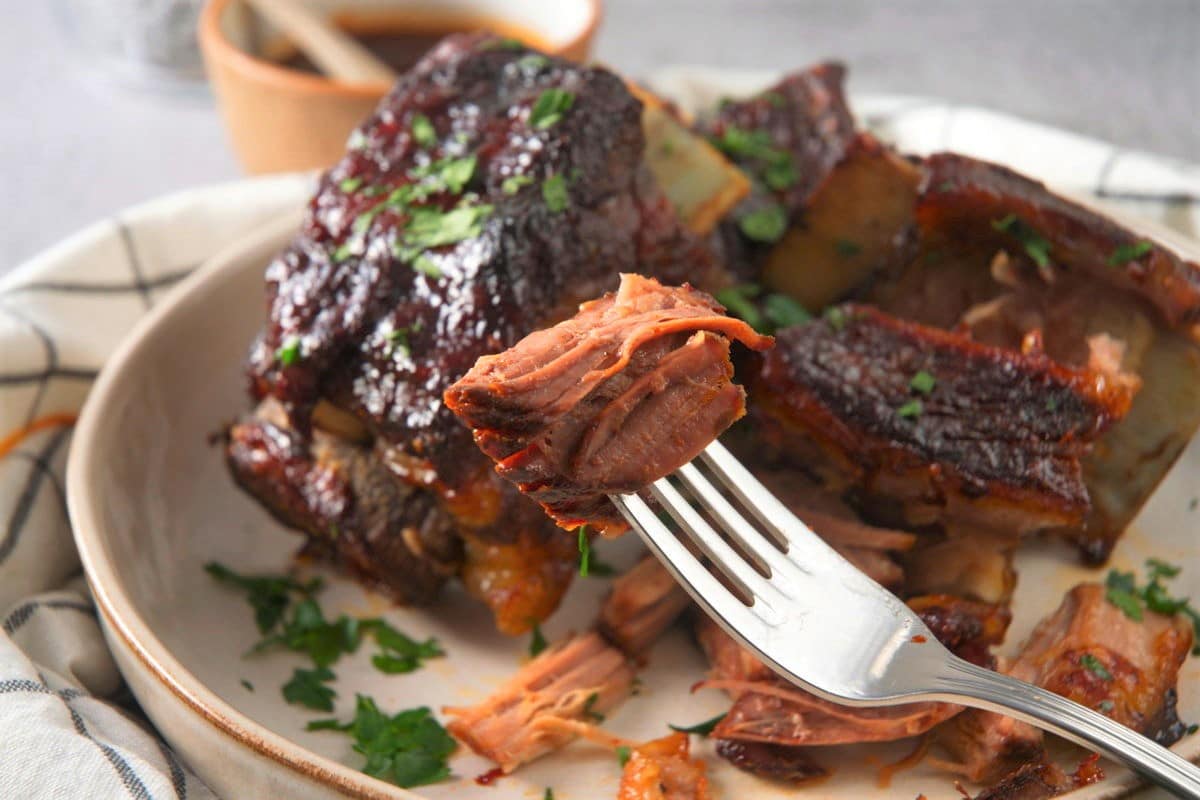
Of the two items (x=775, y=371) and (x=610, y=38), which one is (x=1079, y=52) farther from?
(x=775, y=371)

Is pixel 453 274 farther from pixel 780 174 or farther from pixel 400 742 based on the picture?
pixel 780 174

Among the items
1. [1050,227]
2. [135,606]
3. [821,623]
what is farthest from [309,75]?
[821,623]

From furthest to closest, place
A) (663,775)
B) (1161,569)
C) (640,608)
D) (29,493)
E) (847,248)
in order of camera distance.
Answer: (847,248) < (29,493) < (1161,569) < (640,608) < (663,775)

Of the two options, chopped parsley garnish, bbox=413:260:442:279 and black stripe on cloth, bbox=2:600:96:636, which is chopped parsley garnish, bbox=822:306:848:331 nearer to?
chopped parsley garnish, bbox=413:260:442:279

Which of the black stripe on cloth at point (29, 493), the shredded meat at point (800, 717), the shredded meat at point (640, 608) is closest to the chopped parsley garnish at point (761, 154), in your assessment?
the shredded meat at point (640, 608)

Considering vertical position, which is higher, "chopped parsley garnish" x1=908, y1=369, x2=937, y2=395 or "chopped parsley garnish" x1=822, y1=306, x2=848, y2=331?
"chopped parsley garnish" x1=822, y1=306, x2=848, y2=331

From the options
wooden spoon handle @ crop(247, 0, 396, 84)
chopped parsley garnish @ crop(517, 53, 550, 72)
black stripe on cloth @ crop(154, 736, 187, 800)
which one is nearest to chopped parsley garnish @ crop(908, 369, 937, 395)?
chopped parsley garnish @ crop(517, 53, 550, 72)

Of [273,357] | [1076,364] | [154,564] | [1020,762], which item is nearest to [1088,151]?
[1076,364]
